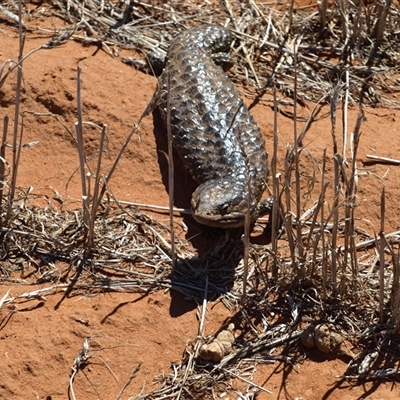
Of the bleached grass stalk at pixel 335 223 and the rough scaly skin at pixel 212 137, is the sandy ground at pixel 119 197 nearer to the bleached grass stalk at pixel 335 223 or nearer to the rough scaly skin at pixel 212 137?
the rough scaly skin at pixel 212 137

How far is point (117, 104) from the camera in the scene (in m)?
7.34

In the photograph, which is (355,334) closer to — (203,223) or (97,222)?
(203,223)

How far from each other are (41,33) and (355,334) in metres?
4.08

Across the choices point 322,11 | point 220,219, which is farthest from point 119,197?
point 322,11

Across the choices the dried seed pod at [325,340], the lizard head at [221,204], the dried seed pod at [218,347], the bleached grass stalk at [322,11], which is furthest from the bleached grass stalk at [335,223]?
the bleached grass stalk at [322,11]

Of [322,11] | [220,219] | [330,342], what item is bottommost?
[330,342]

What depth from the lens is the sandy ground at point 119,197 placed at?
17.9 feet

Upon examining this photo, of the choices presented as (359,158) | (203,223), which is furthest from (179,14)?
(203,223)

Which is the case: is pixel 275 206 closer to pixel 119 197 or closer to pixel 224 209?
pixel 224 209

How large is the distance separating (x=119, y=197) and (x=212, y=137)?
0.85m

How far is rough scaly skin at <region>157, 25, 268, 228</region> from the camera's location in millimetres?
6250

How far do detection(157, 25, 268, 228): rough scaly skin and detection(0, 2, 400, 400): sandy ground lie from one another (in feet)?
0.90

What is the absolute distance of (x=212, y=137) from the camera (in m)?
6.83

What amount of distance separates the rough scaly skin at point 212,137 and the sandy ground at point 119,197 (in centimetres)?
28
